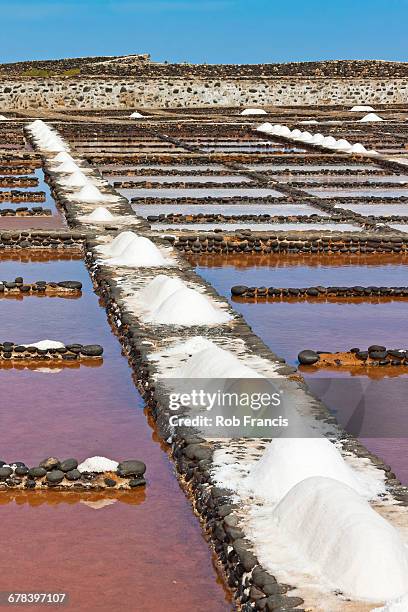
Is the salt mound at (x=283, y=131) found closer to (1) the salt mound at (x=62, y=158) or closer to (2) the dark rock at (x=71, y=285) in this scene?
(1) the salt mound at (x=62, y=158)

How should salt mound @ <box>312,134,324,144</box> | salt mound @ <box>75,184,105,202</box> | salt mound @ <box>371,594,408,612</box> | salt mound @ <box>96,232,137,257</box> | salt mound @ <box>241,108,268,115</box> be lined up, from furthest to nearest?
salt mound @ <box>241,108,268,115</box> < salt mound @ <box>312,134,324,144</box> < salt mound @ <box>75,184,105,202</box> < salt mound @ <box>96,232,137,257</box> < salt mound @ <box>371,594,408,612</box>

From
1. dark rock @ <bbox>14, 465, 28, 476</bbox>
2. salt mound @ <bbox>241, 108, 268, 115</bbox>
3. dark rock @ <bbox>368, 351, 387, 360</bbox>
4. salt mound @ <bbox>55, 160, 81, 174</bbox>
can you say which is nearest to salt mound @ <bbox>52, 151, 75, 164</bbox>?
salt mound @ <bbox>55, 160, 81, 174</bbox>

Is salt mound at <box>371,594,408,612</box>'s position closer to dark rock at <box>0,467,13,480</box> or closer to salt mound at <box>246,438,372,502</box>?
salt mound at <box>246,438,372,502</box>

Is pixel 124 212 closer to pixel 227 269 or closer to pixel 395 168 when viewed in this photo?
pixel 227 269

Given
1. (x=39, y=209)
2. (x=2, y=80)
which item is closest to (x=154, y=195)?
(x=39, y=209)

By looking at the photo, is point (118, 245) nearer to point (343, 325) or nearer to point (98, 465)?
point (343, 325)
